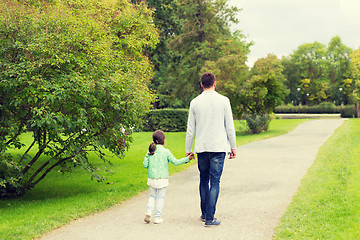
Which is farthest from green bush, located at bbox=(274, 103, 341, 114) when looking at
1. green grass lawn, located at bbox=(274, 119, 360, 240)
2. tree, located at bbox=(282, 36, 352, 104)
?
green grass lawn, located at bbox=(274, 119, 360, 240)

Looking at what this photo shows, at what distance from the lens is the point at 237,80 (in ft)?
76.9

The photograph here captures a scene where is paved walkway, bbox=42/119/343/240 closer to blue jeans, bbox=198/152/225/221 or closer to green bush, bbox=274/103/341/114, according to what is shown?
blue jeans, bbox=198/152/225/221

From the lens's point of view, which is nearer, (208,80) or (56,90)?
(208,80)

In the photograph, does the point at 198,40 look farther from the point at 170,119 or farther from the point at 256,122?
the point at 256,122

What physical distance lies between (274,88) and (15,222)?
19904mm

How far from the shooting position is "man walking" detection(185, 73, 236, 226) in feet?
16.2

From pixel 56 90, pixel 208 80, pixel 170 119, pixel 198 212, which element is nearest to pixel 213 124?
pixel 208 80

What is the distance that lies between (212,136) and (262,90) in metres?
18.1

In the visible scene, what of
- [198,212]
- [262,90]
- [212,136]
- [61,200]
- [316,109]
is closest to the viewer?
[212,136]

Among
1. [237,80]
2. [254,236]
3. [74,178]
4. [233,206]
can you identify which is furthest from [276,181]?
[237,80]

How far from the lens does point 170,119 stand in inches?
1097

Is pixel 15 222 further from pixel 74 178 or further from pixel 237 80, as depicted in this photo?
pixel 237 80

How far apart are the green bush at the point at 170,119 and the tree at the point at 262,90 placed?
548 centimetres

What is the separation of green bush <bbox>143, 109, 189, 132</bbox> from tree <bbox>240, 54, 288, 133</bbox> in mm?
5476
